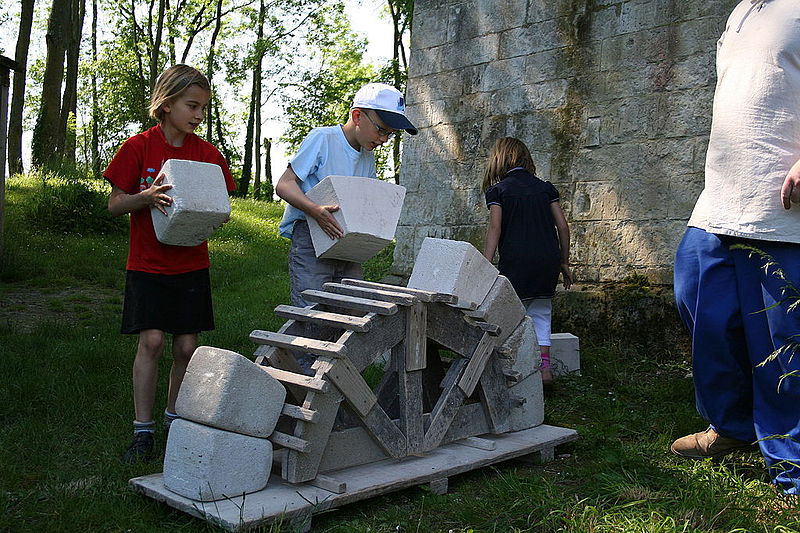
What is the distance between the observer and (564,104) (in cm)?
632

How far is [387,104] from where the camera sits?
3.64m

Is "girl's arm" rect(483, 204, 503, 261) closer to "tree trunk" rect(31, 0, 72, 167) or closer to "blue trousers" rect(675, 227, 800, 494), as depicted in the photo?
"blue trousers" rect(675, 227, 800, 494)

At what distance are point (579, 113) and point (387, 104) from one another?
302cm

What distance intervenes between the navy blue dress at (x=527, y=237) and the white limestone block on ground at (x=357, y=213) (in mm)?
1374

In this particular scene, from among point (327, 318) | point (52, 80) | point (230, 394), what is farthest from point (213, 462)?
point (52, 80)

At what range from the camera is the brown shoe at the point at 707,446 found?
324cm

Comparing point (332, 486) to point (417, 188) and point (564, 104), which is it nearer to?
point (564, 104)

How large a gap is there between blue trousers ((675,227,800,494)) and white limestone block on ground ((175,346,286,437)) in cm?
170

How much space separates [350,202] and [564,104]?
337 centimetres

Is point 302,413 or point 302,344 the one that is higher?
point 302,344

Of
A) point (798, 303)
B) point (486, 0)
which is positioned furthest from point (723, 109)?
point (486, 0)

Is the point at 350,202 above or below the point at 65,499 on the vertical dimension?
above

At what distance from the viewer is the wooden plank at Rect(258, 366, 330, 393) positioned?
9.08ft

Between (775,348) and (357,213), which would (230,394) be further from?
(775,348)
